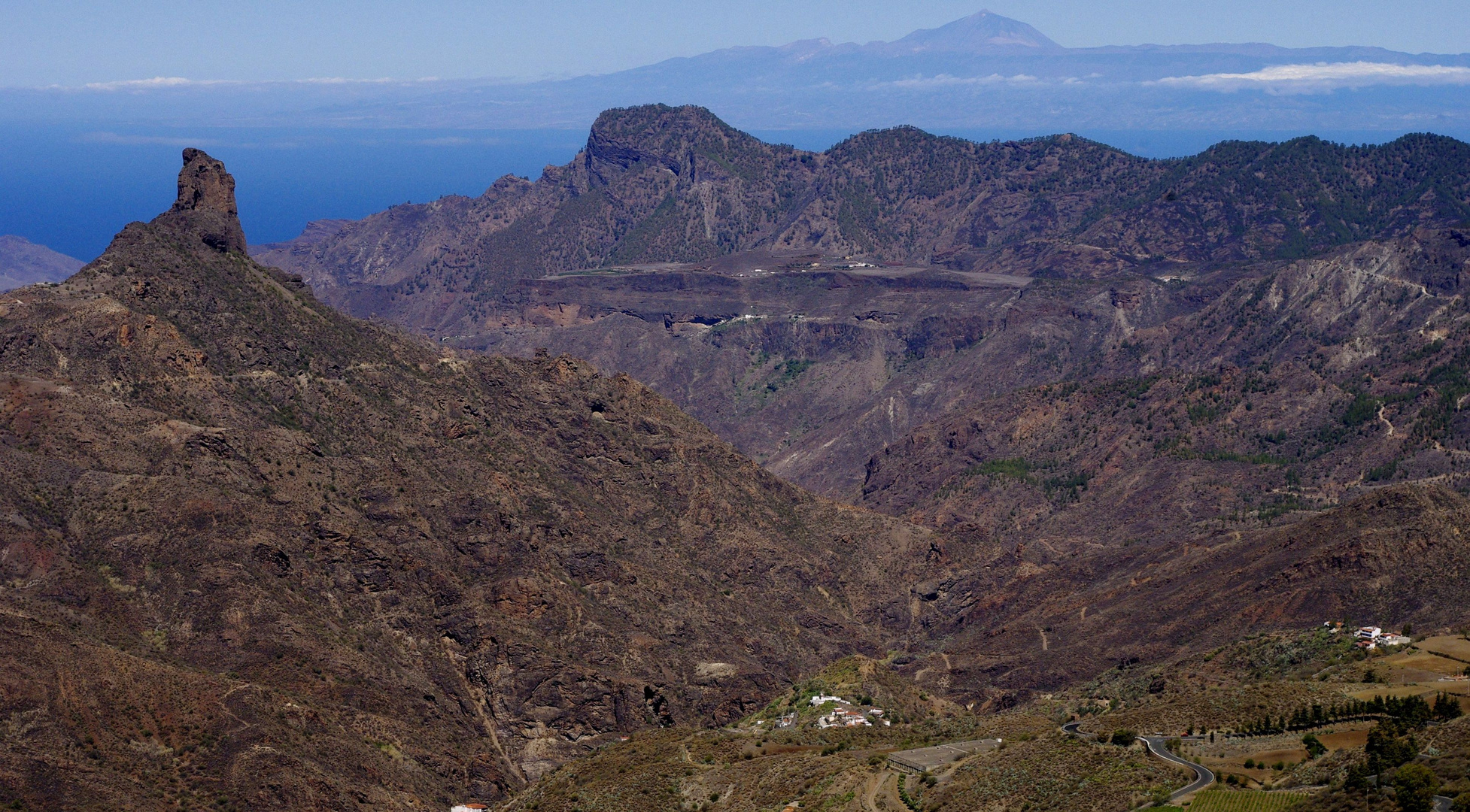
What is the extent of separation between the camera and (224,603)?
11044cm

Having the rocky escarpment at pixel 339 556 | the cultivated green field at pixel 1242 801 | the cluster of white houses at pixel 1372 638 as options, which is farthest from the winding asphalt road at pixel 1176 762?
the rocky escarpment at pixel 339 556

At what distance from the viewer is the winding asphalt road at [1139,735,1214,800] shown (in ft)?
234

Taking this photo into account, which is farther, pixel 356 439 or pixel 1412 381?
pixel 1412 381

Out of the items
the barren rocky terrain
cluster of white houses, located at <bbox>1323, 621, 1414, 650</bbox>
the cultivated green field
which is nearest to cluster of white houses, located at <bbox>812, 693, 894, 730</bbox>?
the barren rocky terrain

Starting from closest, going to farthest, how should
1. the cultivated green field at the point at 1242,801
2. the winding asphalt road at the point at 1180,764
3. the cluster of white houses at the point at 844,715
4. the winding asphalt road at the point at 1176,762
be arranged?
the cultivated green field at the point at 1242,801
the winding asphalt road at the point at 1180,764
the winding asphalt road at the point at 1176,762
the cluster of white houses at the point at 844,715

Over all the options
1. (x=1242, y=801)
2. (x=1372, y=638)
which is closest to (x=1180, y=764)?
(x=1242, y=801)

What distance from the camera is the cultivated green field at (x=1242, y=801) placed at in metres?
66.6

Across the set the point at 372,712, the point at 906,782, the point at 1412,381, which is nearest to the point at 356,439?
the point at 372,712

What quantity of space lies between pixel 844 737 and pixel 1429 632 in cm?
3752

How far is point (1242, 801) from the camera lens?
68.2 meters

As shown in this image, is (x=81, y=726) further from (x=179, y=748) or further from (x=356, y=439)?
(x=356, y=439)

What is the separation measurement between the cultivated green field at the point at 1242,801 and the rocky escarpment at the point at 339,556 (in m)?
48.0

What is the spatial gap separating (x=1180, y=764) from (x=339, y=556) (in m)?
65.0

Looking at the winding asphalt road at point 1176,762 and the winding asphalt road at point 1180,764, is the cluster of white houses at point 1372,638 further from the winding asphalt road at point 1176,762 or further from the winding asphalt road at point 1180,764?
the winding asphalt road at point 1180,764
